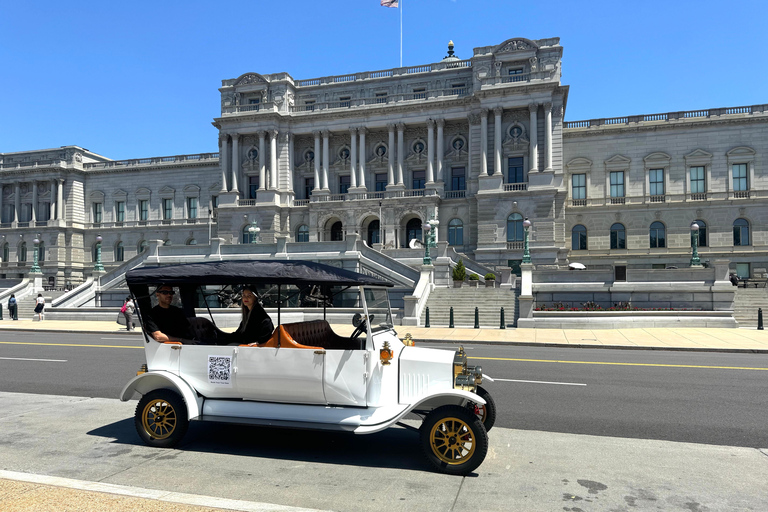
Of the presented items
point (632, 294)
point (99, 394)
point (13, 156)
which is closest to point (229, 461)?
point (99, 394)

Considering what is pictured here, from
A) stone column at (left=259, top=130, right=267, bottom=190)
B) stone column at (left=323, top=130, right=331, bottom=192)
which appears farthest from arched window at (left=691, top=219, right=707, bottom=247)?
stone column at (left=259, top=130, right=267, bottom=190)

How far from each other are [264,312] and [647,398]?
677 cm

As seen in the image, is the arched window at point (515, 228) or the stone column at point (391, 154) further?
the stone column at point (391, 154)

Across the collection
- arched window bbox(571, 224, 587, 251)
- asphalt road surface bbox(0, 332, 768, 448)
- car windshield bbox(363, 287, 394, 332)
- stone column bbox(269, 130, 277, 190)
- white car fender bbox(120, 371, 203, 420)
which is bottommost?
asphalt road surface bbox(0, 332, 768, 448)

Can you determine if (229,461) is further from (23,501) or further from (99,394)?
(99,394)

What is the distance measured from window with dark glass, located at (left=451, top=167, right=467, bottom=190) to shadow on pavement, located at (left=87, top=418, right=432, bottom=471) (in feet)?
149

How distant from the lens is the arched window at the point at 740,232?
151 ft

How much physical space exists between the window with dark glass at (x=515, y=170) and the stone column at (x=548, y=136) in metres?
2.53

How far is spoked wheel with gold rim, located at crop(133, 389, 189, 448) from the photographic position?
648 centimetres

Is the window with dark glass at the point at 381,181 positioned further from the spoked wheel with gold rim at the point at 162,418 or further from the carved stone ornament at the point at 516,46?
the spoked wheel with gold rim at the point at 162,418

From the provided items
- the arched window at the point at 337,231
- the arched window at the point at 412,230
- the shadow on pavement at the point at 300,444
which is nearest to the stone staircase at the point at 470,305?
the arched window at the point at 412,230

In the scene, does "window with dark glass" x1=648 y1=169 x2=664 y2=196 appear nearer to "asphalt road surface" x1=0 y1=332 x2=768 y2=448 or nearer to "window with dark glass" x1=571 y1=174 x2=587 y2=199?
"window with dark glass" x1=571 y1=174 x2=587 y2=199

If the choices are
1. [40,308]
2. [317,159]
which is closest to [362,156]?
[317,159]

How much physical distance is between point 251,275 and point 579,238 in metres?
48.2
